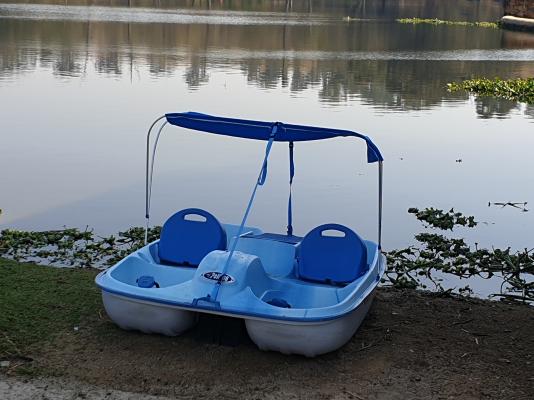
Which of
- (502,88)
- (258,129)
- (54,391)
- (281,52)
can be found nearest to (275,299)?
(258,129)

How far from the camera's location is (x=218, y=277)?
20.5ft

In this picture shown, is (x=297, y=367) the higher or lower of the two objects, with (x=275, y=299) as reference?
lower

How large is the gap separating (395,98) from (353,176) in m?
9.92

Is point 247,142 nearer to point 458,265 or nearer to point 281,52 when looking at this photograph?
point 458,265

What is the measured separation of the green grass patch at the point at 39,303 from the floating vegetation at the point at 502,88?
17.7 metres

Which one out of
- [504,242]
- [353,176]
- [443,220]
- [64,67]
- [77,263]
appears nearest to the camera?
[77,263]

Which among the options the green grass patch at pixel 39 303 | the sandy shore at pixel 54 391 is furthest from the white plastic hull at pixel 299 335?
the green grass patch at pixel 39 303

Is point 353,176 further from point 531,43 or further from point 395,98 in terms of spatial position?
point 531,43

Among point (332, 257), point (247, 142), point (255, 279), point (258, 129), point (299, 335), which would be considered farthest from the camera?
point (247, 142)

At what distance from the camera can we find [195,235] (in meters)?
7.60

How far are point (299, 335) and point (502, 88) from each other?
19948mm

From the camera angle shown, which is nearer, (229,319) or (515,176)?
→ (229,319)

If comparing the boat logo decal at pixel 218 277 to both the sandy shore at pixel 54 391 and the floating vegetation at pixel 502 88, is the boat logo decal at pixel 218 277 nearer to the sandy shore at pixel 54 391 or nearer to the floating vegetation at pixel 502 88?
the sandy shore at pixel 54 391

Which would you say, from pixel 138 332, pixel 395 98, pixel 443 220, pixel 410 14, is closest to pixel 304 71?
pixel 395 98
